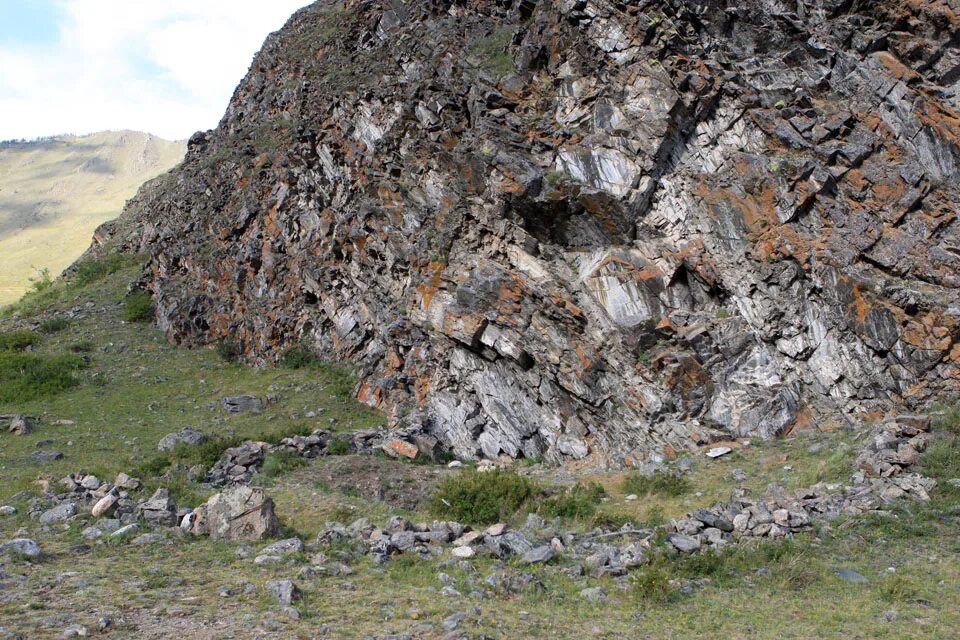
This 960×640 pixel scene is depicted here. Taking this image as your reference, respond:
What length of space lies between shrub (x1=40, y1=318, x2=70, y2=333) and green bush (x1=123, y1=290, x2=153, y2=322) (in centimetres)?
338

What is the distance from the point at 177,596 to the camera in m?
9.40

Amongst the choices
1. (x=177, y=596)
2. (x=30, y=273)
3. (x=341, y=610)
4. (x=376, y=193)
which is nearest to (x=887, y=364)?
(x=341, y=610)

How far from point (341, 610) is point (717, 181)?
57.9 feet

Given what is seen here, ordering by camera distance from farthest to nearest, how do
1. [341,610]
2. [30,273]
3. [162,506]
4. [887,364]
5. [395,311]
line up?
[30,273] < [395,311] < [887,364] < [162,506] < [341,610]

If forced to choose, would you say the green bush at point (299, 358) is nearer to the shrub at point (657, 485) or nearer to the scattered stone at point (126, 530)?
the scattered stone at point (126, 530)

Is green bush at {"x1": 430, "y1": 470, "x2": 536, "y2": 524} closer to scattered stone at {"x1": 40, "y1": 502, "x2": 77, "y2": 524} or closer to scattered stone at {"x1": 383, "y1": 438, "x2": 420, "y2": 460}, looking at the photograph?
scattered stone at {"x1": 383, "y1": 438, "x2": 420, "y2": 460}

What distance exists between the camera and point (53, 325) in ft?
127

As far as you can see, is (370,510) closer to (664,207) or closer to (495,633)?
(495,633)

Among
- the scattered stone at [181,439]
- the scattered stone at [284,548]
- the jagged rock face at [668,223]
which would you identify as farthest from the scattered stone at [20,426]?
the scattered stone at [284,548]

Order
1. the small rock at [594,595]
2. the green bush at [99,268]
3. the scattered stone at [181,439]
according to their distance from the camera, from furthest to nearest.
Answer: the green bush at [99,268]
the scattered stone at [181,439]
the small rock at [594,595]

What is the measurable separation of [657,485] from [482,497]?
476 centimetres

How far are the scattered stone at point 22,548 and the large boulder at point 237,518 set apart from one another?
2.74m

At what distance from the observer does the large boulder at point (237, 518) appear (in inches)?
505

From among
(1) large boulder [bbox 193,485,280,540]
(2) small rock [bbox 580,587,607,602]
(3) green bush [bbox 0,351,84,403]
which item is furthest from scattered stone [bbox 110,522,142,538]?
(3) green bush [bbox 0,351,84,403]
